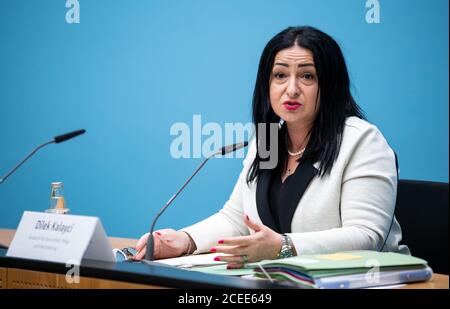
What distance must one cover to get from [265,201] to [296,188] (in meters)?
0.13

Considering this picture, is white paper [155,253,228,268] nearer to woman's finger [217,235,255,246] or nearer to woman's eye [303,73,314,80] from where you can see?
woman's finger [217,235,255,246]

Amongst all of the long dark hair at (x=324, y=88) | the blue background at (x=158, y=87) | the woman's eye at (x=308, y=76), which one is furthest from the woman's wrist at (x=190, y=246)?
the blue background at (x=158, y=87)

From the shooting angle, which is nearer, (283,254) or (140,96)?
(283,254)

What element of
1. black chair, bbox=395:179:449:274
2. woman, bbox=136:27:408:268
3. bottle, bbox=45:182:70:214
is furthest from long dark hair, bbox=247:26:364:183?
bottle, bbox=45:182:70:214

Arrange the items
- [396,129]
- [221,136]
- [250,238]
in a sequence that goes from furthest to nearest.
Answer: [221,136]
[396,129]
[250,238]

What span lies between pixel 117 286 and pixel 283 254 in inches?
18.7

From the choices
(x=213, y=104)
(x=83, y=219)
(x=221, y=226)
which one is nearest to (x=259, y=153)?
(x=221, y=226)

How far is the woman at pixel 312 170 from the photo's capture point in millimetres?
2102

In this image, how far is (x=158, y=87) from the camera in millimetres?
3719

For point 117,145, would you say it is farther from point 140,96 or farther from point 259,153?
point 259,153

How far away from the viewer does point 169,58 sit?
3.68 metres

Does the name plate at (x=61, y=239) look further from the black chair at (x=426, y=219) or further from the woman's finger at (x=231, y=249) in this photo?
the black chair at (x=426, y=219)

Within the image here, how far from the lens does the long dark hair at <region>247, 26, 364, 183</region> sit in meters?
2.27

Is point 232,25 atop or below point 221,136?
atop
